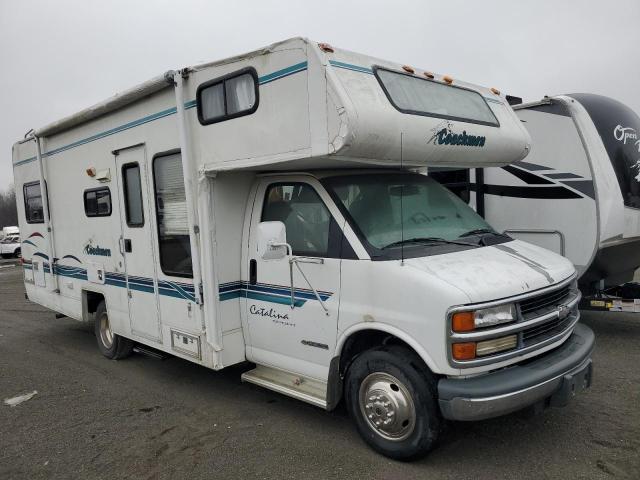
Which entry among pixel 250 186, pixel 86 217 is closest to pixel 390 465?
pixel 250 186

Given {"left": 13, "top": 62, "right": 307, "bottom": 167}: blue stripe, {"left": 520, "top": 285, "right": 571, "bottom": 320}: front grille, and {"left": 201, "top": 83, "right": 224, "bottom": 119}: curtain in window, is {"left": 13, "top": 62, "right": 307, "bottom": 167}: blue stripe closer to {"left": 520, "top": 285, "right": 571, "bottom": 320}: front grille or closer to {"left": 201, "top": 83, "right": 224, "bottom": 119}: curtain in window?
{"left": 201, "top": 83, "right": 224, "bottom": 119}: curtain in window

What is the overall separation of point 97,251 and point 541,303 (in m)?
5.04

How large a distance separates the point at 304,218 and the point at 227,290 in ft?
3.36

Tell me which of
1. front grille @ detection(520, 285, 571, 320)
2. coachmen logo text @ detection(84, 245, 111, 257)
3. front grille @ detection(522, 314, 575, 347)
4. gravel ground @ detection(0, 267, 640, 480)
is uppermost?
coachmen logo text @ detection(84, 245, 111, 257)

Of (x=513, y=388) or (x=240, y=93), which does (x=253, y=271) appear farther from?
(x=513, y=388)

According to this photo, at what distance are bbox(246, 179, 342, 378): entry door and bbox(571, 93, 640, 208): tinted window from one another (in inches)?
150

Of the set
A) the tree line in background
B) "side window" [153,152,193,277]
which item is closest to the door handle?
"side window" [153,152,193,277]

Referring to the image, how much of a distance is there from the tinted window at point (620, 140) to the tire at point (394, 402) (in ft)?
13.1

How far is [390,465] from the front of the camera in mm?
3676

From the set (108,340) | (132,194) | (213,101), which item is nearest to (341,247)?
(213,101)

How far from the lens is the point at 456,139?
4324mm

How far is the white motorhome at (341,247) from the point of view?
3.46 metres

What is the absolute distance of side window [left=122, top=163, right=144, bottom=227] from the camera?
219 inches

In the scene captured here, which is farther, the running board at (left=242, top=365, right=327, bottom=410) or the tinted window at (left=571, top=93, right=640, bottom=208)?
the tinted window at (left=571, top=93, right=640, bottom=208)
